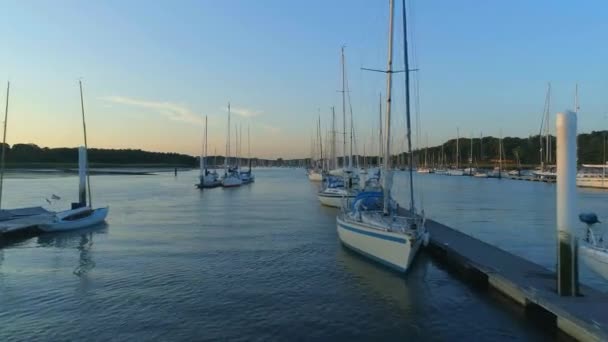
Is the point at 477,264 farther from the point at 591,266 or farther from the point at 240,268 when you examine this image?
the point at 240,268

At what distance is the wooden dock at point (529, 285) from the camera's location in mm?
11023

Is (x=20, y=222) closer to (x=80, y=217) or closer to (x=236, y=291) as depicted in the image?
(x=80, y=217)

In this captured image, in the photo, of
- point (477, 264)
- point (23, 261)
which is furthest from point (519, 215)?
point (23, 261)

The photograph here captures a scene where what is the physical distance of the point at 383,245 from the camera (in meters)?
19.0

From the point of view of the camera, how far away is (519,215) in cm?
3831

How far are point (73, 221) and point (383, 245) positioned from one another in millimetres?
21491

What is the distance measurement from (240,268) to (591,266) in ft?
39.5

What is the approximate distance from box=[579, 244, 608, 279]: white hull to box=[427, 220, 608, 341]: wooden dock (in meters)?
1.06

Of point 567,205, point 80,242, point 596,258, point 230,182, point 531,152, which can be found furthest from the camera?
point 531,152

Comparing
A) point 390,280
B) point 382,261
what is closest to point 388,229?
point 382,261

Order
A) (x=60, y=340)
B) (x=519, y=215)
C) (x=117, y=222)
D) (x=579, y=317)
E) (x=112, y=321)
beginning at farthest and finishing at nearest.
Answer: (x=519, y=215) < (x=117, y=222) < (x=112, y=321) < (x=60, y=340) < (x=579, y=317)

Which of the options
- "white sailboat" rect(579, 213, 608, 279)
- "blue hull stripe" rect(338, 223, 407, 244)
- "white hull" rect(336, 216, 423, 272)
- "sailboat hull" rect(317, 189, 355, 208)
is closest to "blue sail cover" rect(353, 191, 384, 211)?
"blue hull stripe" rect(338, 223, 407, 244)

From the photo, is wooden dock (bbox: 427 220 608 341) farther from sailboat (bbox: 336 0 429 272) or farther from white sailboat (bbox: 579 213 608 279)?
sailboat (bbox: 336 0 429 272)

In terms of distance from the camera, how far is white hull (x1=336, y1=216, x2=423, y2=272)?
17.9 metres
